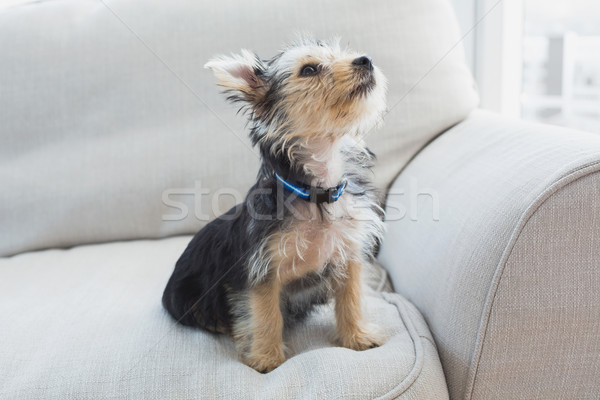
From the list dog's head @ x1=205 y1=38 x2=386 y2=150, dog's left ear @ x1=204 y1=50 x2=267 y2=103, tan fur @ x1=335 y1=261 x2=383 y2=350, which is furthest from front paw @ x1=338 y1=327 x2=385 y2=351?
dog's left ear @ x1=204 y1=50 x2=267 y2=103

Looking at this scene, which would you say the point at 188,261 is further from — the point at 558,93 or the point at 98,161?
the point at 558,93

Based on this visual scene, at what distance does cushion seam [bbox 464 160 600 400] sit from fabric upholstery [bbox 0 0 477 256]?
2.69ft

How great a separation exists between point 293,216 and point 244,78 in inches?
13.8

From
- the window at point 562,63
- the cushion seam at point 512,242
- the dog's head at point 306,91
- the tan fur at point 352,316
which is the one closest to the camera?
the cushion seam at point 512,242

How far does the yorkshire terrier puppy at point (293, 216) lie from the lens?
1.18m

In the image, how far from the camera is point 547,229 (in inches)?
39.9

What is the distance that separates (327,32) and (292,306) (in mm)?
1034

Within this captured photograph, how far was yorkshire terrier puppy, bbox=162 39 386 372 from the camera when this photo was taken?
1.18 metres

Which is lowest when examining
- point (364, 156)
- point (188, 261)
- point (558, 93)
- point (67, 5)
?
point (188, 261)

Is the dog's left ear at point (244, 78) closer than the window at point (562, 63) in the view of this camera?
Yes

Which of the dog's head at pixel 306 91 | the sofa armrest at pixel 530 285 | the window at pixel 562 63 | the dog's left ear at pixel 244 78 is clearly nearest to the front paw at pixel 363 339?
the sofa armrest at pixel 530 285

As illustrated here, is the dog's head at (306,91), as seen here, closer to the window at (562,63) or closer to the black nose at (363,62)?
the black nose at (363,62)

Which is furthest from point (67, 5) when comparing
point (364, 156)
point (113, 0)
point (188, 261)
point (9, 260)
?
point (364, 156)

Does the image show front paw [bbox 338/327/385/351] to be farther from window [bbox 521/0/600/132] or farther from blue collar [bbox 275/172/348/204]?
window [bbox 521/0/600/132]
